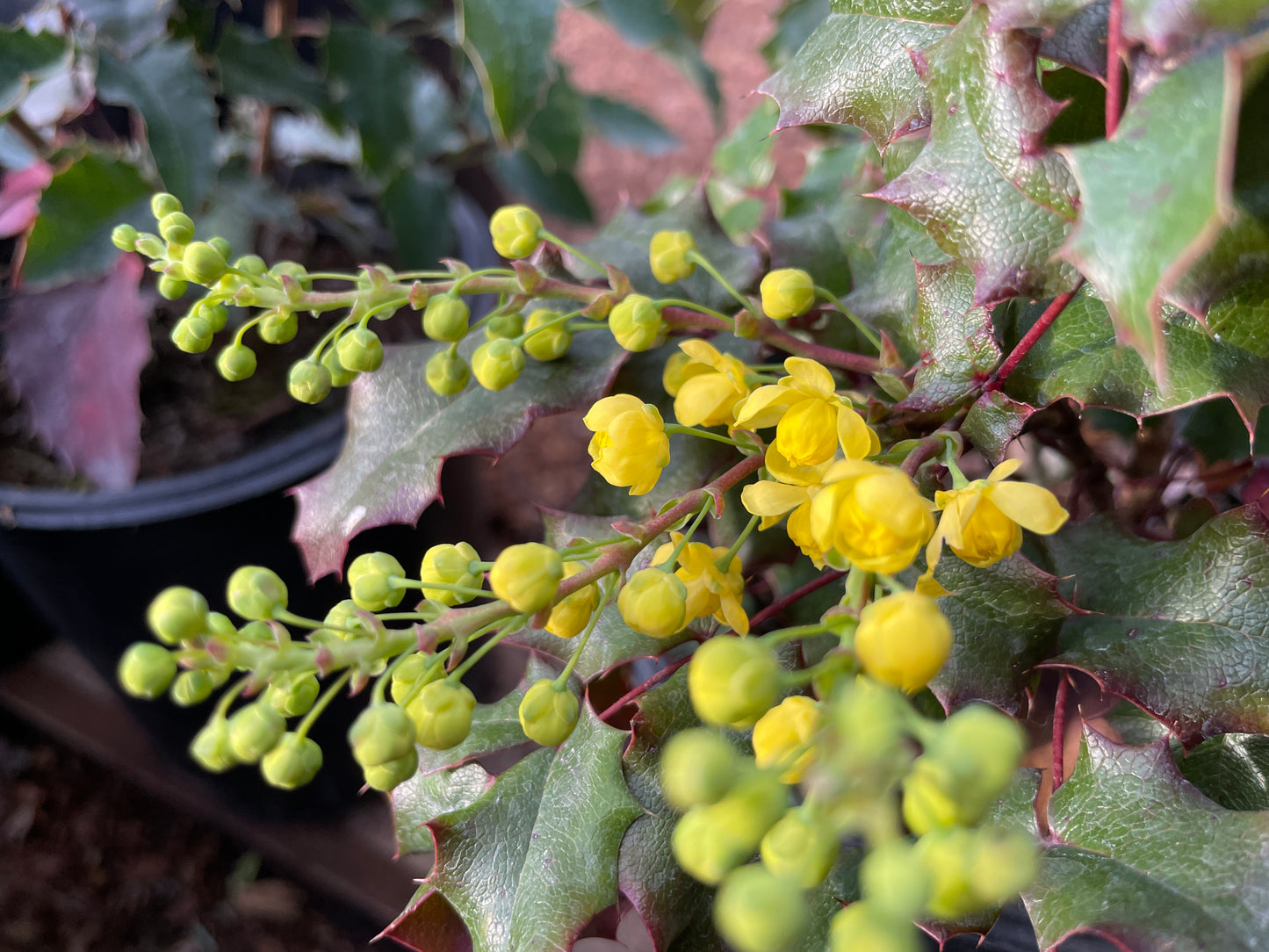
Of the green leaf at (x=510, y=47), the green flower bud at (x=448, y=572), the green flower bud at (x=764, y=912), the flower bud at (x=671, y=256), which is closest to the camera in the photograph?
the green flower bud at (x=764, y=912)

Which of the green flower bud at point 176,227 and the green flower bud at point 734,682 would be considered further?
the green flower bud at point 176,227

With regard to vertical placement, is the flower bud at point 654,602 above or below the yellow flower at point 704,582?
above

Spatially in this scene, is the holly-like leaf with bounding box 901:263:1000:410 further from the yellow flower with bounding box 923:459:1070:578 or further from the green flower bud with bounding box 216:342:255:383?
the green flower bud with bounding box 216:342:255:383

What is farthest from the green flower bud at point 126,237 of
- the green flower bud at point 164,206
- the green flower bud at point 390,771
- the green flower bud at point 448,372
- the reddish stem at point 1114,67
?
the reddish stem at point 1114,67

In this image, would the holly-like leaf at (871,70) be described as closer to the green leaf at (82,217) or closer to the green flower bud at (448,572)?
the green flower bud at (448,572)

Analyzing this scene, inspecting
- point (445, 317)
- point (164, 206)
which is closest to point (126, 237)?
point (164, 206)

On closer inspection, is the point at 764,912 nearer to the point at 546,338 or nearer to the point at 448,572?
the point at 448,572
